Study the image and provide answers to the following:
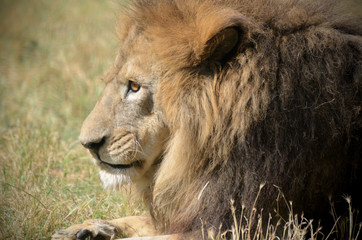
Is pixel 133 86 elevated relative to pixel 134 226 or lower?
elevated

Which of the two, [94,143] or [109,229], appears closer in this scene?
[94,143]

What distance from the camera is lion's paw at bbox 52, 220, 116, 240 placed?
11.1ft

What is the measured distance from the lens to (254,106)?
3021 mm

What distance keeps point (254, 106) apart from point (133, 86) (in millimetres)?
833

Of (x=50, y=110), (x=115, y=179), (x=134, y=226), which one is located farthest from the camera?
(x=50, y=110)

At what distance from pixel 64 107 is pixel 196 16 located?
3.84 m

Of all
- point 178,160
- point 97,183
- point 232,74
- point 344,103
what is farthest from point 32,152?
point 344,103

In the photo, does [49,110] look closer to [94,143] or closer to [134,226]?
[134,226]

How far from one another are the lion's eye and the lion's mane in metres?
0.22

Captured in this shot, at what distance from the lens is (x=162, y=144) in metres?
3.41

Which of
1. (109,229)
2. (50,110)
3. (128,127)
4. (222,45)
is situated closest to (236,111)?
(222,45)

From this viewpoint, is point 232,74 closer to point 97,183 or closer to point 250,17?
point 250,17

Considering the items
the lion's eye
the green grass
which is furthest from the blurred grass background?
the lion's eye

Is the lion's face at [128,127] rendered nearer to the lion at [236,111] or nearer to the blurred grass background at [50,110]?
the lion at [236,111]
